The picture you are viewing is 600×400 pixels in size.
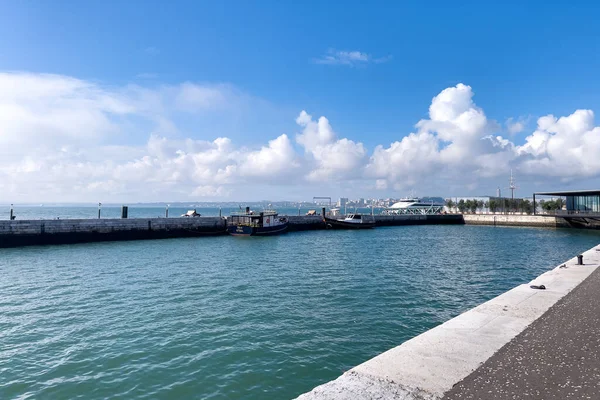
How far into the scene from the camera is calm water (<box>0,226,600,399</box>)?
9.09 metres

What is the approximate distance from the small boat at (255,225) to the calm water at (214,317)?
2010 centimetres

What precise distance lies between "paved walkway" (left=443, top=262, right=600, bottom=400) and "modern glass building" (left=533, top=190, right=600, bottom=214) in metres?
64.1

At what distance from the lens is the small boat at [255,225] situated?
4912 cm

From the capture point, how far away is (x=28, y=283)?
20219mm

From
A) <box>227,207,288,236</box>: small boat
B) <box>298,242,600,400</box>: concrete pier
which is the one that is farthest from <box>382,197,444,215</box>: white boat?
<box>298,242,600,400</box>: concrete pier

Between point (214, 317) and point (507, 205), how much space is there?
99.7 meters

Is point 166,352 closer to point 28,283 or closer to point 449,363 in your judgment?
point 449,363

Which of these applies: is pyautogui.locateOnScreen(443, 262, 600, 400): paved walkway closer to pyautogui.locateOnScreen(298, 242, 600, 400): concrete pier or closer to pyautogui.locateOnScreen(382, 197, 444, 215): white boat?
pyautogui.locateOnScreen(298, 242, 600, 400): concrete pier

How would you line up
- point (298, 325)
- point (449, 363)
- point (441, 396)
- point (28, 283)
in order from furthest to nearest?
point (28, 283), point (298, 325), point (449, 363), point (441, 396)

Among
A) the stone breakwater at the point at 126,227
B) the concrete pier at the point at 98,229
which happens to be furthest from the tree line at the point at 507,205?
the concrete pier at the point at 98,229

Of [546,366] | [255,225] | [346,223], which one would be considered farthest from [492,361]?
[346,223]

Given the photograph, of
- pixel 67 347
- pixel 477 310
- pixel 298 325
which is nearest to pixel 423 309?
pixel 477 310

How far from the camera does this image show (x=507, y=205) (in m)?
94.5

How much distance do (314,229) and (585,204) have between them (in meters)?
46.9
